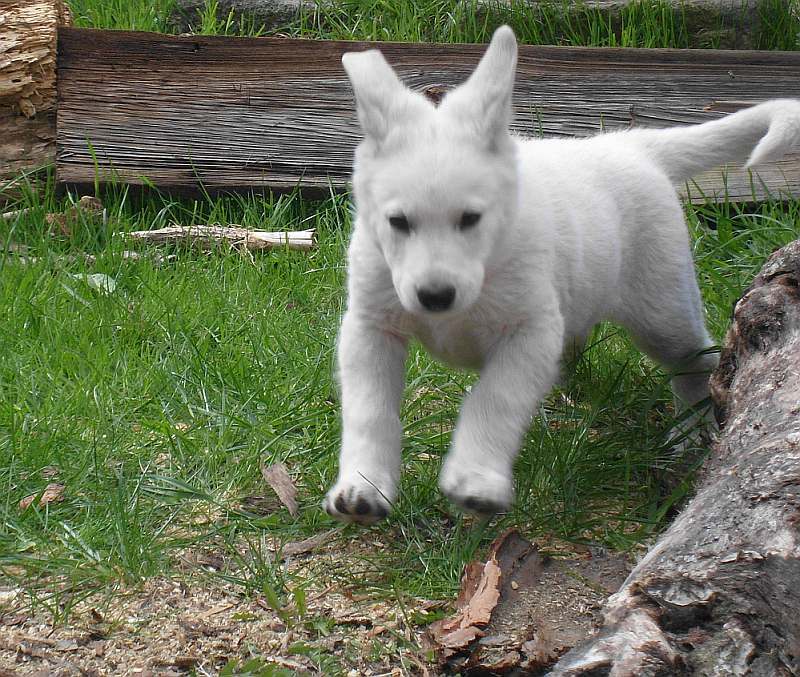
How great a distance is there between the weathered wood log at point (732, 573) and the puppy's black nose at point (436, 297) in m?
0.82

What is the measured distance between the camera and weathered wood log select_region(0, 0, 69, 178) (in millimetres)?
5816

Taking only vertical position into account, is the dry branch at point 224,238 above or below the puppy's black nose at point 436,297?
below

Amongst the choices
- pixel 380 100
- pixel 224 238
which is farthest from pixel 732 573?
pixel 224 238

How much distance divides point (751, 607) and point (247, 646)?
4.39ft

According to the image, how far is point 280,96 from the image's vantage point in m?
6.14

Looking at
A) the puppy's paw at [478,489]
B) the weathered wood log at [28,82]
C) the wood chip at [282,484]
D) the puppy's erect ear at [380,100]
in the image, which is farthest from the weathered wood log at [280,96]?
the puppy's paw at [478,489]

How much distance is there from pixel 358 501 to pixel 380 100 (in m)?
1.17

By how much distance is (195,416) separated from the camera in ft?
13.1

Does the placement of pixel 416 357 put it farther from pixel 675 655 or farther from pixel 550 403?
pixel 675 655

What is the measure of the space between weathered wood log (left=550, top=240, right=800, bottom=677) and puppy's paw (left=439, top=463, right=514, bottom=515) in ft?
1.73

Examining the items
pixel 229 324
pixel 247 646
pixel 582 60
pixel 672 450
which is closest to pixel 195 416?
pixel 229 324

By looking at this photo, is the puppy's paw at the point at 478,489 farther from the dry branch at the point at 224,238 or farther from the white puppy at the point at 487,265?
the dry branch at the point at 224,238

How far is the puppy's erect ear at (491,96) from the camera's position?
10.1ft

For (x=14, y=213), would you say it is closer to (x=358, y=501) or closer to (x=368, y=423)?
(x=368, y=423)
